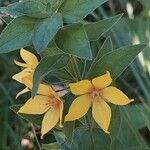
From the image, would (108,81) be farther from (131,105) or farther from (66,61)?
(131,105)

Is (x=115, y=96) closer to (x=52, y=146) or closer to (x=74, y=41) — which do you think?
(x=74, y=41)

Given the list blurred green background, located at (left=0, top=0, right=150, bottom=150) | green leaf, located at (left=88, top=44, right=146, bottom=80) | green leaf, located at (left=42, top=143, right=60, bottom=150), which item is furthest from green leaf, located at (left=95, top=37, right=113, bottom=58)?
blurred green background, located at (left=0, top=0, right=150, bottom=150)

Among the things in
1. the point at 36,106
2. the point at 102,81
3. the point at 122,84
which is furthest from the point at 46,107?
the point at 122,84

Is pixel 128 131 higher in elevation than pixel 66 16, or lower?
lower

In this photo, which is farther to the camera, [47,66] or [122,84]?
→ [122,84]

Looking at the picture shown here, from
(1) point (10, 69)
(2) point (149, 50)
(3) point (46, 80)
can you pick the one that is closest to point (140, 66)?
(2) point (149, 50)

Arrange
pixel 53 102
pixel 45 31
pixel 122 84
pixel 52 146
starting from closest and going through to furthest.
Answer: pixel 45 31, pixel 53 102, pixel 52 146, pixel 122 84

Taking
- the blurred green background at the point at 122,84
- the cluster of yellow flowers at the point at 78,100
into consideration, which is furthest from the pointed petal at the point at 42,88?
the blurred green background at the point at 122,84

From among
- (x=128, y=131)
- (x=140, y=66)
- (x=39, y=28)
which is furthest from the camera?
(x=140, y=66)
